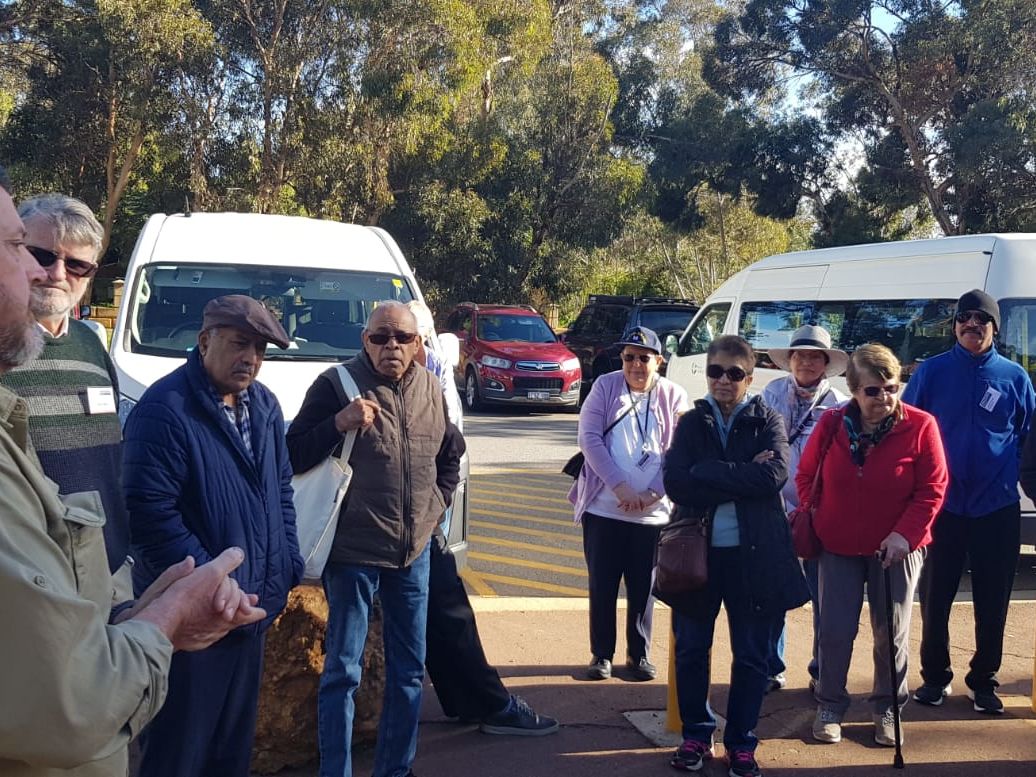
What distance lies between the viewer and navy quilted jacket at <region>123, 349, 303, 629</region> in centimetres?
303

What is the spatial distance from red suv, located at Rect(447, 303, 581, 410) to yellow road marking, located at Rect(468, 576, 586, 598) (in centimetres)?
1021

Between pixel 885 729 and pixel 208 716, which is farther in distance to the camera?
pixel 885 729

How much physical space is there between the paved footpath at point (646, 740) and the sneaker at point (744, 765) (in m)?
0.10

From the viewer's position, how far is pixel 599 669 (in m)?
5.34

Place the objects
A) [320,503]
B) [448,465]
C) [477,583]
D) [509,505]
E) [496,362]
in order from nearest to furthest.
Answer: [320,503] → [448,465] → [477,583] → [509,505] → [496,362]

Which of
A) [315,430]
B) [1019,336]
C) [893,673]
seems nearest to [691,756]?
[893,673]

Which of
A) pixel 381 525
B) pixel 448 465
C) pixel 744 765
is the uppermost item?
pixel 448 465

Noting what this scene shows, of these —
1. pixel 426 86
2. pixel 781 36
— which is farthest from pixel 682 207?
Answer: pixel 426 86

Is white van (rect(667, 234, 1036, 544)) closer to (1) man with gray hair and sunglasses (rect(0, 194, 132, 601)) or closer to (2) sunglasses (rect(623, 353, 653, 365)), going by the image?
(2) sunglasses (rect(623, 353, 653, 365))

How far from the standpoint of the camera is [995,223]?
22.6 metres

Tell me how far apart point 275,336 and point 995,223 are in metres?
22.6

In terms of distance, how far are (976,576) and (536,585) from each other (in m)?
3.03

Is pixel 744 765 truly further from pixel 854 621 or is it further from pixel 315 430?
pixel 315 430

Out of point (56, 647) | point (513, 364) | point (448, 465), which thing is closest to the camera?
point (56, 647)
